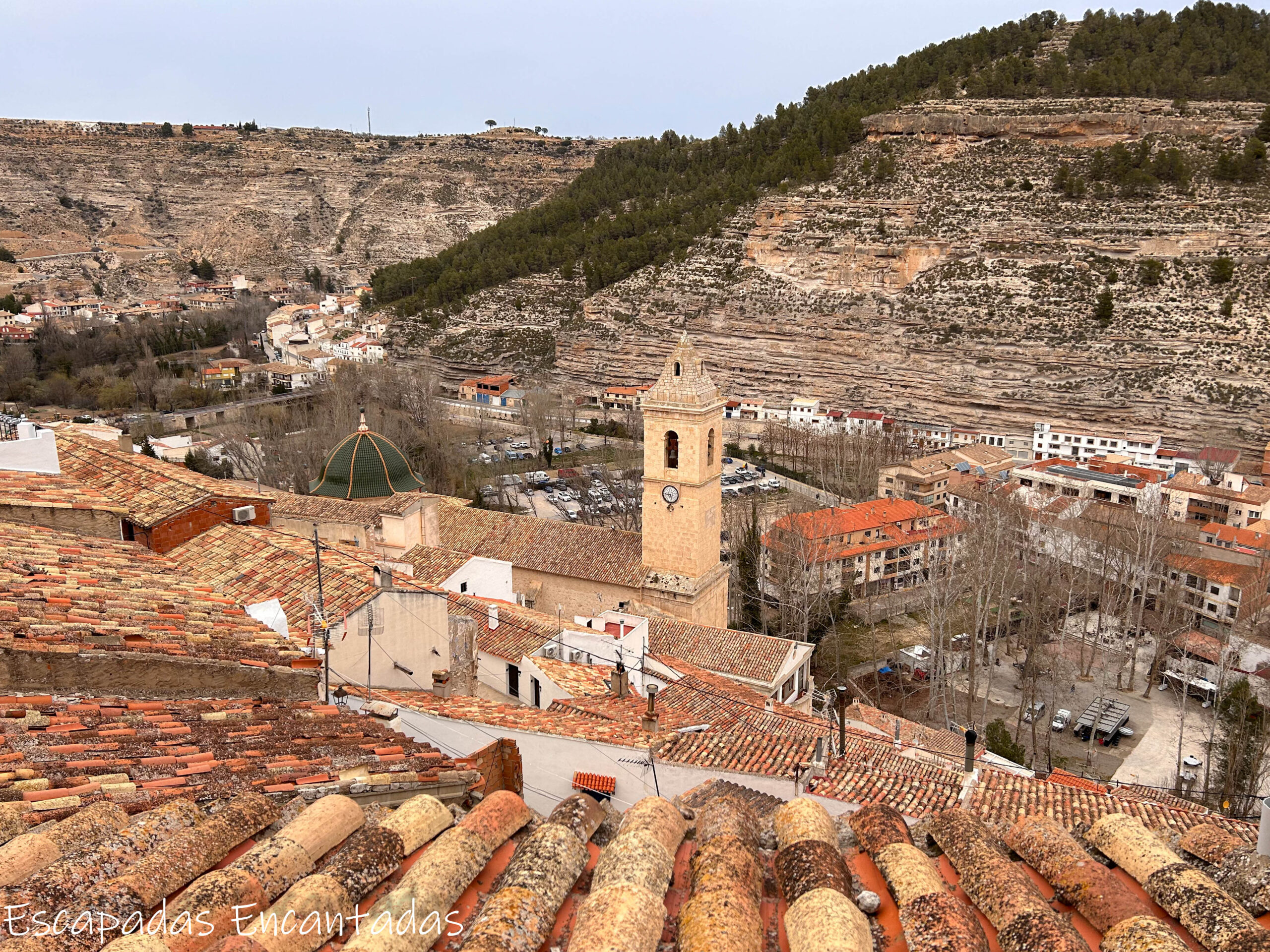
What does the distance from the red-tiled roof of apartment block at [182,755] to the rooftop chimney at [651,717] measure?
3352 mm

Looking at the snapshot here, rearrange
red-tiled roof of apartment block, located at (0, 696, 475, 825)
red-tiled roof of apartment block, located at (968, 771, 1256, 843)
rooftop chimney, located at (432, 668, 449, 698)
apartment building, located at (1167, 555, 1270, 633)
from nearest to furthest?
1. red-tiled roof of apartment block, located at (0, 696, 475, 825)
2. red-tiled roof of apartment block, located at (968, 771, 1256, 843)
3. rooftop chimney, located at (432, 668, 449, 698)
4. apartment building, located at (1167, 555, 1270, 633)

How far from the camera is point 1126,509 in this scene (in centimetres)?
3048

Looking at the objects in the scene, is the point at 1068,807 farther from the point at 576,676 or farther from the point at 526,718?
the point at 576,676

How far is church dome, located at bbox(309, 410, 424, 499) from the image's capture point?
805 inches

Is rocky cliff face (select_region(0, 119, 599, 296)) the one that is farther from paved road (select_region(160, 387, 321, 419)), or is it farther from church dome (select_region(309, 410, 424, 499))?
church dome (select_region(309, 410, 424, 499))

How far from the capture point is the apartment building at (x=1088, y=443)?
134 feet

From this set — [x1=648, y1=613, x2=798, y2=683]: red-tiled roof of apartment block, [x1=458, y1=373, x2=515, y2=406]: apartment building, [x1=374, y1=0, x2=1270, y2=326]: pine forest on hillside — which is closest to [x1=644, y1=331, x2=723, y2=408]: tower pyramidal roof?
[x1=648, y1=613, x2=798, y2=683]: red-tiled roof of apartment block

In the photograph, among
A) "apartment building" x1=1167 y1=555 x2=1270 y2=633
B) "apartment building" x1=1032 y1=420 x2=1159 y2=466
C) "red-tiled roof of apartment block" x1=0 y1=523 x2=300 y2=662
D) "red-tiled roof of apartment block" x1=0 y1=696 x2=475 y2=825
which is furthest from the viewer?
"apartment building" x1=1032 y1=420 x2=1159 y2=466

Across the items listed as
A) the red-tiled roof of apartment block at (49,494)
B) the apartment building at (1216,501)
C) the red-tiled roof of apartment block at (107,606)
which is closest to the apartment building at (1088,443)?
the apartment building at (1216,501)

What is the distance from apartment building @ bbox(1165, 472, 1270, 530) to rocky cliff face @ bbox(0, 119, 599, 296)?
7575 centimetres

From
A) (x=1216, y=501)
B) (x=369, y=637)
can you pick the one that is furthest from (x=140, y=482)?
(x=1216, y=501)

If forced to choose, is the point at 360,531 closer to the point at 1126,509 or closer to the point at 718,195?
the point at 1126,509

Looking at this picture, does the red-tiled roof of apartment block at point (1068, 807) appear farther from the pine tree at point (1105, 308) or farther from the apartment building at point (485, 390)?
the apartment building at point (485, 390)

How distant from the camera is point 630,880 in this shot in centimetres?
322
